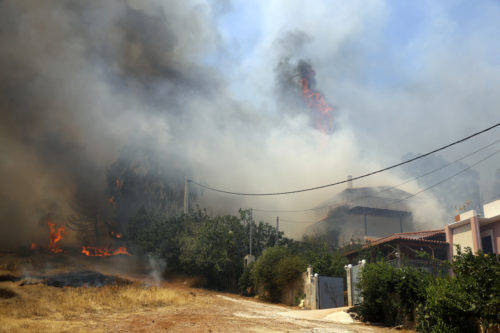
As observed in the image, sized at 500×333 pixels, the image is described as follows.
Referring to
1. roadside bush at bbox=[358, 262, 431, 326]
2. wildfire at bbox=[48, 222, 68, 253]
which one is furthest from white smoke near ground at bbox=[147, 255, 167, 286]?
roadside bush at bbox=[358, 262, 431, 326]

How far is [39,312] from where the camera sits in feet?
52.9

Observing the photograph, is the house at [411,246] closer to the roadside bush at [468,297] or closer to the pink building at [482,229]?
the pink building at [482,229]

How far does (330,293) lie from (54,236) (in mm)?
30004

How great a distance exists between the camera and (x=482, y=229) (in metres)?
27.4

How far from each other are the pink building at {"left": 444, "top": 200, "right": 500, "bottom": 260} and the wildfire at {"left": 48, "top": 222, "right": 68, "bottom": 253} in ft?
117

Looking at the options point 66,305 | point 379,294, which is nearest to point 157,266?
point 66,305

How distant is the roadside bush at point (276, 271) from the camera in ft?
97.2

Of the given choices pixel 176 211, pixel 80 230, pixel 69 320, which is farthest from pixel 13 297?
pixel 176 211

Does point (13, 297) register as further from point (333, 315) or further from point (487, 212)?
point (487, 212)

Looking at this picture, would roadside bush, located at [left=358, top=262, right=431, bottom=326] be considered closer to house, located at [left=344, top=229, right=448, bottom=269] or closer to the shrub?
the shrub

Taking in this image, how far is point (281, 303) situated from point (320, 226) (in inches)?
1036

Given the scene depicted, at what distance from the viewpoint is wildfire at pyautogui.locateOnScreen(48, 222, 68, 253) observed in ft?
133

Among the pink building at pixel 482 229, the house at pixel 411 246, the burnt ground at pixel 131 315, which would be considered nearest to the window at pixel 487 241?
the pink building at pixel 482 229

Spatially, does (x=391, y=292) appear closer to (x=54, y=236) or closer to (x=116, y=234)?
(x=54, y=236)
